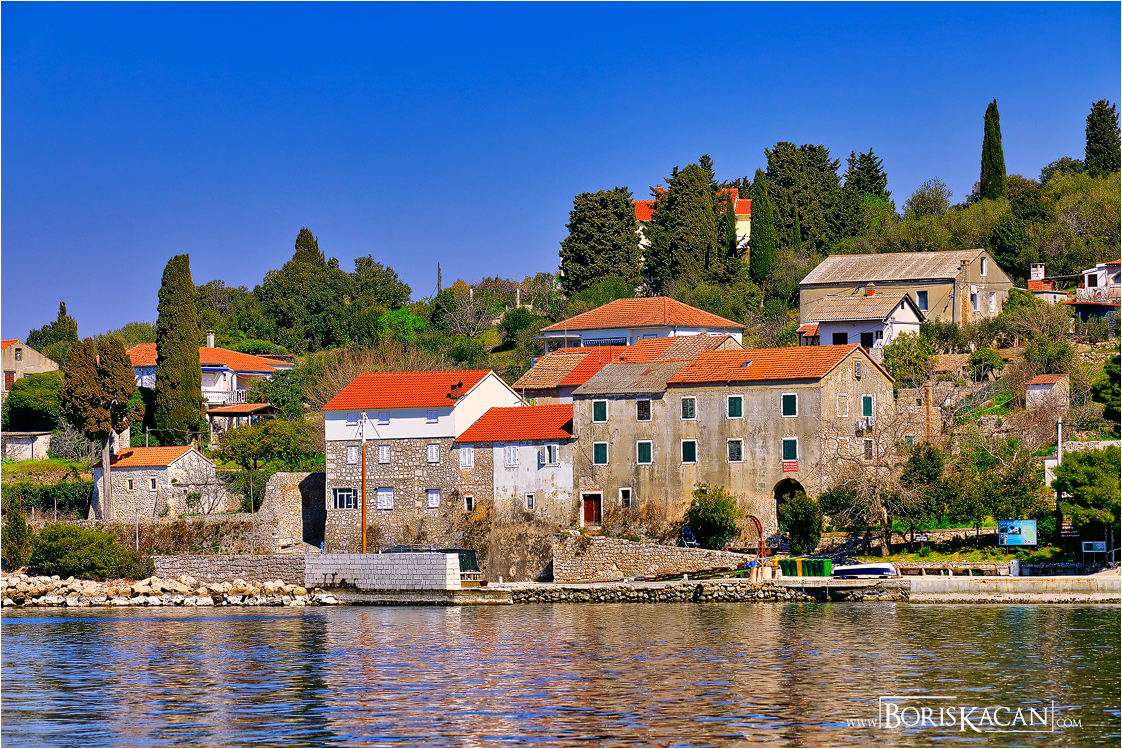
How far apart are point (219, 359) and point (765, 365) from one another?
3703 cm

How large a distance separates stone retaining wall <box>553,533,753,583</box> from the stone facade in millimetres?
4903

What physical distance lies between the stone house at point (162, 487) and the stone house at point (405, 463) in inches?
249

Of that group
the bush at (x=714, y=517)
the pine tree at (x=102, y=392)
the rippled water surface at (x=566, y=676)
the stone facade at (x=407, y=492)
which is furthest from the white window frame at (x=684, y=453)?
the pine tree at (x=102, y=392)

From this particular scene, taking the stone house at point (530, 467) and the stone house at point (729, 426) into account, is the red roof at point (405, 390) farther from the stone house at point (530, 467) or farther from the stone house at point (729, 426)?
the stone house at point (729, 426)

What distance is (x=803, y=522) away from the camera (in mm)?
47094

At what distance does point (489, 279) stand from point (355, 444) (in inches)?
2150

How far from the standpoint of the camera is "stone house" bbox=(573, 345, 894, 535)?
161 ft

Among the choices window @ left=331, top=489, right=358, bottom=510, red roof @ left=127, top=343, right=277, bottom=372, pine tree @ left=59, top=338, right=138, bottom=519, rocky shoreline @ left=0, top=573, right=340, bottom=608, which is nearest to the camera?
A: rocky shoreline @ left=0, top=573, right=340, bottom=608

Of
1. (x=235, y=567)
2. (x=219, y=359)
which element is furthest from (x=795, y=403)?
(x=219, y=359)

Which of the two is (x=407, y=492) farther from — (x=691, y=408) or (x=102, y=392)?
(x=102, y=392)

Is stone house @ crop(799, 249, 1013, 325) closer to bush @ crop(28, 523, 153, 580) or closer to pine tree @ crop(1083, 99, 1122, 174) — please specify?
pine tree @ crop(1083, 99, 1122, 174)

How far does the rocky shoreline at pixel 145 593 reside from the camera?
166ft

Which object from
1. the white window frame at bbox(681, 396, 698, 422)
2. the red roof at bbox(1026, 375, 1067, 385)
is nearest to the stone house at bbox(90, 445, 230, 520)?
the white window frame at bbox(681, 396, 698, 422)

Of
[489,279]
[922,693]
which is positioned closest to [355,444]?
[922,693]
